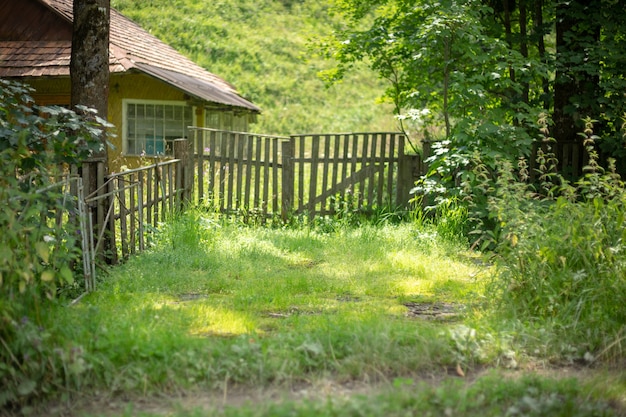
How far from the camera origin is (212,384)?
4.21 metres

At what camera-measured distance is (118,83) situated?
1543cm

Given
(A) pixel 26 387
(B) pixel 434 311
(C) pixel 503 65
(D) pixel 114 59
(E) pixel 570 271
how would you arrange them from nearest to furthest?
(A) pixel 26 387, (E) pixel 570 271, (B) pixel 434 311, (C) pixel 503 65, (D) pixel 114 59

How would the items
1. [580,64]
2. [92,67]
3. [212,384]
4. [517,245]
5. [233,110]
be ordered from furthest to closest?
[233,110], [580,64], [92,67], [517,245], [212,384]

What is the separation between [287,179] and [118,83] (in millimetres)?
6687

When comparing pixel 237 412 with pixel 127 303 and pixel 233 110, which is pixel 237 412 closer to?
pixel 127 303

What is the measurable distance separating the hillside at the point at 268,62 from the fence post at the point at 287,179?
1491 centimetres

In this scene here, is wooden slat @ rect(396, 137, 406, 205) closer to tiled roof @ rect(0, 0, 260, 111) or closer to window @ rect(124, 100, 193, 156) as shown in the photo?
tiled roof @ rect(0, 0, 260, 111)

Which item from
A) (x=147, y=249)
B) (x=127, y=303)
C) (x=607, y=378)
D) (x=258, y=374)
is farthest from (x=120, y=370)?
(x=147, y=249)

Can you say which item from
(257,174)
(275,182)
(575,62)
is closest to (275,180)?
(275,182)

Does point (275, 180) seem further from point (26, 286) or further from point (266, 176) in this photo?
point (26, 286)

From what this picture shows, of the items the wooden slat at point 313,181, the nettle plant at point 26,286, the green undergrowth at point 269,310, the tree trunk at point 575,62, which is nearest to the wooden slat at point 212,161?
the green undergrowth at point 269,310

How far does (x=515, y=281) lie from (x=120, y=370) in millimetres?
3271

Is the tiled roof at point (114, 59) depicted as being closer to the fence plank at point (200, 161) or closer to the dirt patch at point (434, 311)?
the fence plank at point (200, 161)

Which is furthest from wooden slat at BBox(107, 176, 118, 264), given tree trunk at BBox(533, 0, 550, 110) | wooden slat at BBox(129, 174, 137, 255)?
tree trunk at BBox(533, 0, 550, 110)
